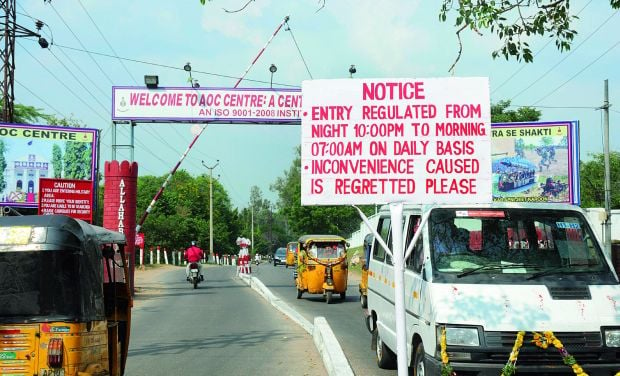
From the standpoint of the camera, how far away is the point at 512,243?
22.9 feet

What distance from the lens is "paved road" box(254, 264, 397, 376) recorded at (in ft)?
33.1

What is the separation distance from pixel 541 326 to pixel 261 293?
1917 centimetres

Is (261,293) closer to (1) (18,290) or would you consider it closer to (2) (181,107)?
(2) (181,107)

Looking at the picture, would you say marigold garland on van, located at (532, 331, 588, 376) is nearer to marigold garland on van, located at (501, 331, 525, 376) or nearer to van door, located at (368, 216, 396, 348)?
marigold garland on van, located at (501, 331, 525, 376)

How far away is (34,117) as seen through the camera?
36.4m

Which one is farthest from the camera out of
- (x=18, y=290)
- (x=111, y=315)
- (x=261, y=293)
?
(x=261, y=293)

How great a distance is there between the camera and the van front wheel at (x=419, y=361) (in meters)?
6.77

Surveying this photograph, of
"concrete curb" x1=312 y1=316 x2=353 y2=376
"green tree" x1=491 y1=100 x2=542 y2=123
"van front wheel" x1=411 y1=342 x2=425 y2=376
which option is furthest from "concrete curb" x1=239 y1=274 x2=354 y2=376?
"green tree" x1=491 y1=100 x2=542 y2=123

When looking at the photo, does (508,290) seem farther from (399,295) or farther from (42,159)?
(42,159)

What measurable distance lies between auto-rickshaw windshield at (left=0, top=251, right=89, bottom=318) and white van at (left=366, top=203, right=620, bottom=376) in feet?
10.1

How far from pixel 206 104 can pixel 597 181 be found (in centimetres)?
5295

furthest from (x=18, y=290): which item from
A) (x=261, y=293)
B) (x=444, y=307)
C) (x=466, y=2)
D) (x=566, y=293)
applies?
(x=261, y=293)

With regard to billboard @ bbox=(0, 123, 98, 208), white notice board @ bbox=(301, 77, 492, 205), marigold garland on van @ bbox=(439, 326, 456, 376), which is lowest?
marigold garland on van @ bbox=(439, 326, 456, 376)

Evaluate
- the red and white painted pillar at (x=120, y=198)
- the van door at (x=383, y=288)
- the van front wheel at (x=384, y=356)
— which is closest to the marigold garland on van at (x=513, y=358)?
the van door at (x=383, y=288)
